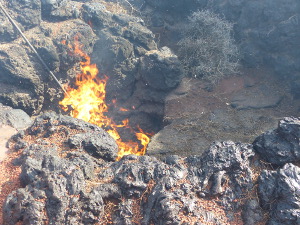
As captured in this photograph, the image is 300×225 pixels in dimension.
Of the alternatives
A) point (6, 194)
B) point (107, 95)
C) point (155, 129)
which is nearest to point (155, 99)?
point (155, 129)

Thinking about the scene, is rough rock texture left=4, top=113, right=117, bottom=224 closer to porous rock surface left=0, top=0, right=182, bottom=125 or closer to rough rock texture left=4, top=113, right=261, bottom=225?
rough rock texture left=4, top=113, right=261, bottom=225

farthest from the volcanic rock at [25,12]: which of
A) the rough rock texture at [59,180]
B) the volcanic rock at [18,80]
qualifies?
the rough rock texture at [59,180]

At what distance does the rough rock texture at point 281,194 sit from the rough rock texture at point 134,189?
10.4 inches

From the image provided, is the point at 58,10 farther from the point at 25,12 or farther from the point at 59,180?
the point at 59,180

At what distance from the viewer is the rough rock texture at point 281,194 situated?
471cm

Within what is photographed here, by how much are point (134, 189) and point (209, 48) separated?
8734mm

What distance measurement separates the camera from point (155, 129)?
414 inches

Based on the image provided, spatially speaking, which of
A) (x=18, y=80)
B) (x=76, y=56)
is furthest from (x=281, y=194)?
(x=18, y=80)

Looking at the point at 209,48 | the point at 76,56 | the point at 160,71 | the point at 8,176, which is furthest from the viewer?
the point at 209,48

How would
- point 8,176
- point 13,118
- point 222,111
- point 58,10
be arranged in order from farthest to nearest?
point 58,10
point 222,111
point 13,118
point 8,176

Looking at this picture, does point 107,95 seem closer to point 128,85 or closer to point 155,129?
point 128,85

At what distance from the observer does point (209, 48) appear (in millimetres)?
12062

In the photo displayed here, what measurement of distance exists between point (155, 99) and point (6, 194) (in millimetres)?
6503

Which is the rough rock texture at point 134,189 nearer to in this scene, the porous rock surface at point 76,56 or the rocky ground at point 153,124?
the rocky ground at point 153,124
